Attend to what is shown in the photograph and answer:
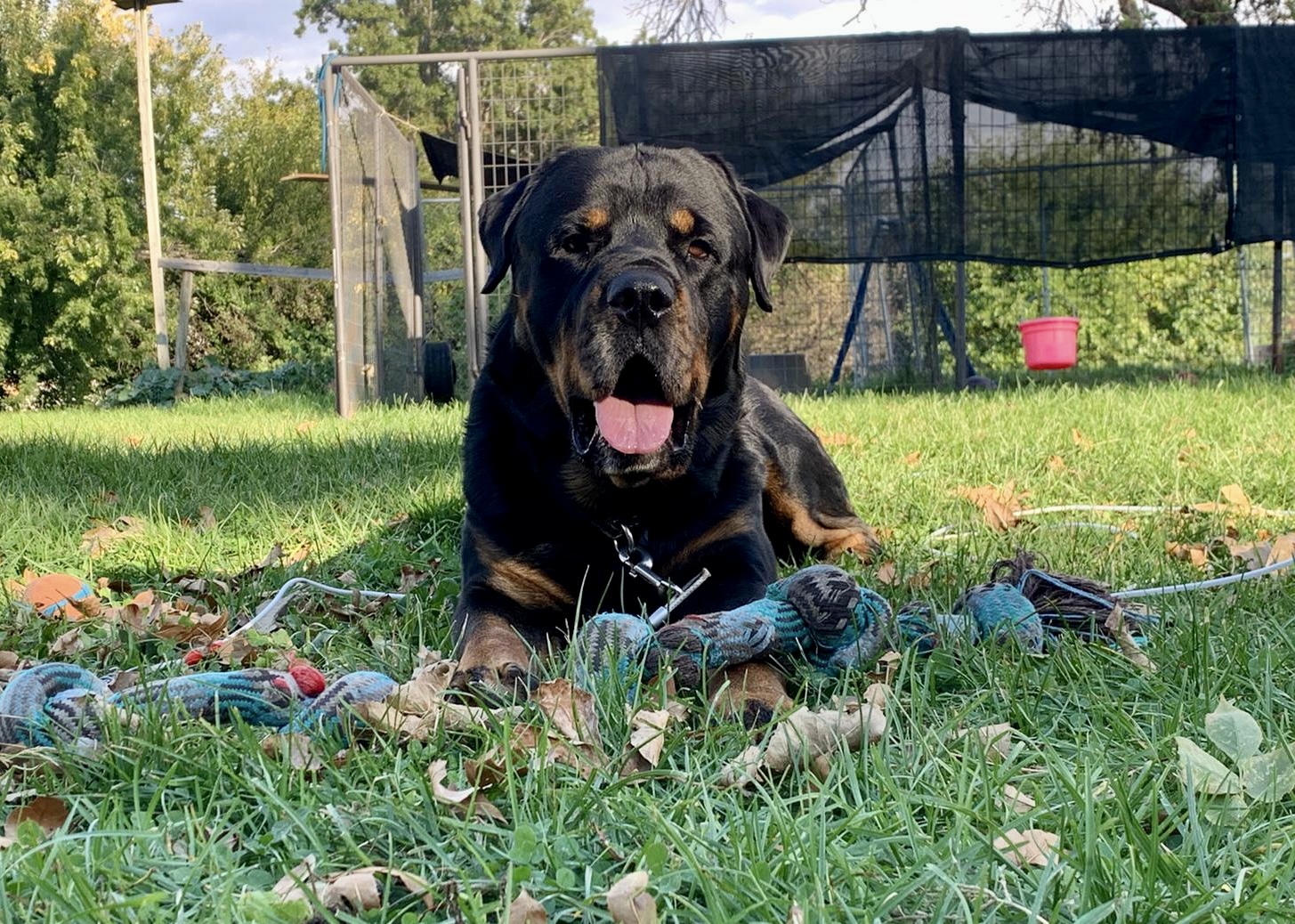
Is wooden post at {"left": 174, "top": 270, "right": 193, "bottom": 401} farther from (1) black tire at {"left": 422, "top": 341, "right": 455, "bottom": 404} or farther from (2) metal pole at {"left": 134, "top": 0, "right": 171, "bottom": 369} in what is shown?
(1) black tire at {"left": 422, "top": 341, "right": 455, "bottom": 404}

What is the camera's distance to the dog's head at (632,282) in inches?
98.4

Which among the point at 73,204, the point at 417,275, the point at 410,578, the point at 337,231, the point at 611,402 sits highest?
the point at 73,204

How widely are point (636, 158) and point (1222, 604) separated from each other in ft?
5.72

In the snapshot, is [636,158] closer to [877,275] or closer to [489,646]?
[489,646]

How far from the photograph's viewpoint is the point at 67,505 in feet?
13.4

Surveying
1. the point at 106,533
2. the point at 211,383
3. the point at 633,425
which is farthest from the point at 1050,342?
the point at 211,383

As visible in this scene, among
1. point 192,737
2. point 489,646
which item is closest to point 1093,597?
point 489,646

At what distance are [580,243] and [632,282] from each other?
1.14 ft

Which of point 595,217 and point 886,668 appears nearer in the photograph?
point 886,668

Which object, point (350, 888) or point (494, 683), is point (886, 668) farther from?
point (350, 888)

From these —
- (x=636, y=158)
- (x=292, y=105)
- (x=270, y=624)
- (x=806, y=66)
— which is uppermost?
(x=292, y=105)

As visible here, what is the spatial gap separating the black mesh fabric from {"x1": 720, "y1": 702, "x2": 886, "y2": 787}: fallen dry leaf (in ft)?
23.2

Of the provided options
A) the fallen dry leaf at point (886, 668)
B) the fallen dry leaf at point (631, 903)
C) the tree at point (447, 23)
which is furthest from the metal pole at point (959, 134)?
the tree at point (447, 23)

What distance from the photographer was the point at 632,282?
2.44m
